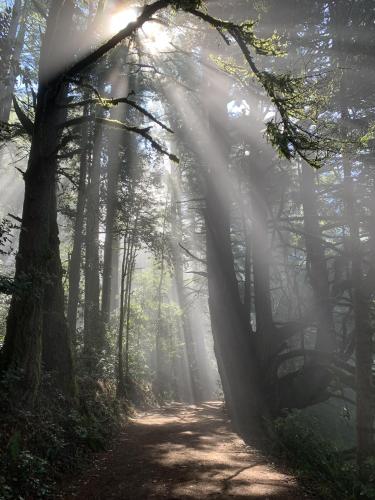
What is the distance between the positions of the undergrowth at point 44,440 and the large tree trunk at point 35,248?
504 millimetres

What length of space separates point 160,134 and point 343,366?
13869 millimetres

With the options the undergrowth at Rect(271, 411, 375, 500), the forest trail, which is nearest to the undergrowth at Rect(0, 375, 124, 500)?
the forest trail

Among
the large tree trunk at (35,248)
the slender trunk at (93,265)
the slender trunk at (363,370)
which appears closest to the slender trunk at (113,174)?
the slender trunk at (93,265)

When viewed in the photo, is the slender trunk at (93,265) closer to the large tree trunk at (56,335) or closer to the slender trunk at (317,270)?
the large tree trunk at (56,335)

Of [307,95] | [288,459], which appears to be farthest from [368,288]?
[307,95]

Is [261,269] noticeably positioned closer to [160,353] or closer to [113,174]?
[113,174]

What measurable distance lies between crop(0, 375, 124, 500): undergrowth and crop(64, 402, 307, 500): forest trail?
1.27 ft

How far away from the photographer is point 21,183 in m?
43.8

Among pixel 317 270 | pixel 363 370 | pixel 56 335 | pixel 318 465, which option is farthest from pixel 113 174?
pixel 318 465

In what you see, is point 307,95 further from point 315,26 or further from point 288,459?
point 288,459

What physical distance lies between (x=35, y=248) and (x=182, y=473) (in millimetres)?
4559

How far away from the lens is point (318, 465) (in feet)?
27.3

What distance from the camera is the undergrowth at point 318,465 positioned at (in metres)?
6.93

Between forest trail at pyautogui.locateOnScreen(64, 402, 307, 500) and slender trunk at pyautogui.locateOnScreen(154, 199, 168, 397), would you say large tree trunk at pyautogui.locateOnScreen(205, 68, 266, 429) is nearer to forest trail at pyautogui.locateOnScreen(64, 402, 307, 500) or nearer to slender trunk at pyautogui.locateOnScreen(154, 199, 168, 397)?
forest trail at pyautogui.locateOnScreen(64, 402, 307, 500)
